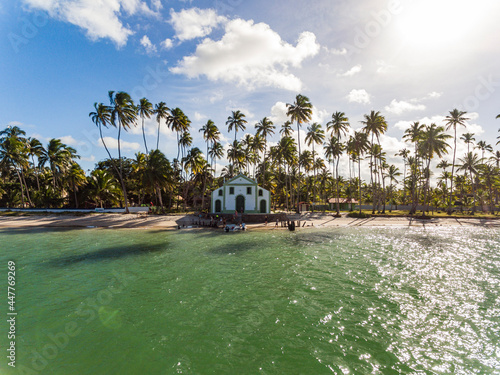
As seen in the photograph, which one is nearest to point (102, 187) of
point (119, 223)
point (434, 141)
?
point (119, 223)

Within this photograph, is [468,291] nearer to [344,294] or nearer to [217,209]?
[344,294]

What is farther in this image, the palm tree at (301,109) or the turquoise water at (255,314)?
the palm tree at (301,109)

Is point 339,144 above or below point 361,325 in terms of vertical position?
above

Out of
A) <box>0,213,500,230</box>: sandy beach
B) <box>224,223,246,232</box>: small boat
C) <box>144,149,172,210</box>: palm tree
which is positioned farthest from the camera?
<box>144,149,172,210</box>: palm tree

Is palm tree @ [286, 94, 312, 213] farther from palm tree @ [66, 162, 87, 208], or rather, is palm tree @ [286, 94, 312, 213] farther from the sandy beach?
palm tree @ [66, 162, 87, 208]

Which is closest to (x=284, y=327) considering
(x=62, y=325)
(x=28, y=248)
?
(x=62, y=325)

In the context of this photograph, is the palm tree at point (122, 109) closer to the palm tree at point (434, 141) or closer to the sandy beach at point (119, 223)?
the sandy beach at point (119, 223)

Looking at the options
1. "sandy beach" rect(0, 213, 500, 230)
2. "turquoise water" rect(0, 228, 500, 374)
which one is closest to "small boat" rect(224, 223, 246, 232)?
"sandy beach" rect(0, 213, 500, 230)

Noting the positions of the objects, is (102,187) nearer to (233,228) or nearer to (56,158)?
(56,158)

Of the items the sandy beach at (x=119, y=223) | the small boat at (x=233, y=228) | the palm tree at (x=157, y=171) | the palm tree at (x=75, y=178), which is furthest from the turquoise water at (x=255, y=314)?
the palm tree at (x=75, y=178)
